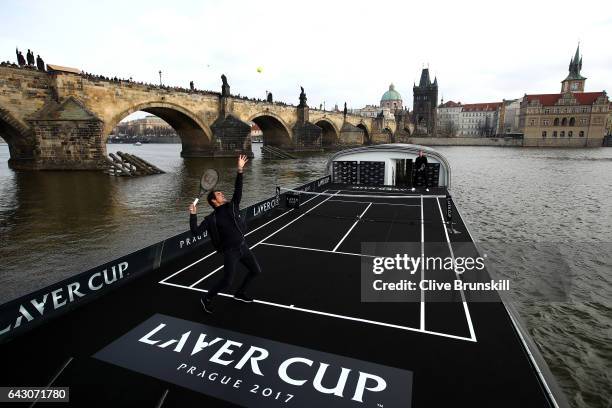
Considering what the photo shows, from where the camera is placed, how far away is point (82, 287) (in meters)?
6.24

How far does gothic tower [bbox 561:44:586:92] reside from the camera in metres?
115

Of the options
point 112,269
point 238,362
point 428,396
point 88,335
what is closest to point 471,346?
point 428,396

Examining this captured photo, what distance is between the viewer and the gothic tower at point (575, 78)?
4513 inches

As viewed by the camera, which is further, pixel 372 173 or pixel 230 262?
pixel 372 173

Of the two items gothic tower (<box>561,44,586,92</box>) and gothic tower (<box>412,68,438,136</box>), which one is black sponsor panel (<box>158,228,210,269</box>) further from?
gothic tower (<box>412,68,438,136</box>)

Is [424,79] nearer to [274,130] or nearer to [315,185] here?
[274,130]

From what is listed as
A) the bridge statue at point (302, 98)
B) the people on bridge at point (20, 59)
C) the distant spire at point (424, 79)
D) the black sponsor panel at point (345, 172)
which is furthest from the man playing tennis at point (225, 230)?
the distant spire at point (424, 79)

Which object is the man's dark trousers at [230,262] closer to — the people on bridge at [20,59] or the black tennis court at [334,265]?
the black tennis court at [334,265]

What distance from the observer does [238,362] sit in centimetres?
477

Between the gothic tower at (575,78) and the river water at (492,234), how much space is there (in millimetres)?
119940

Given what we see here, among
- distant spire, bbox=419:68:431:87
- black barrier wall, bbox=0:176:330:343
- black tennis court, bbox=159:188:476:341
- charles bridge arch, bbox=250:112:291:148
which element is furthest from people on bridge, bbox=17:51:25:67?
distant spire, bbox=419:68:431:87

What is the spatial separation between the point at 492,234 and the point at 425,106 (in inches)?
6217

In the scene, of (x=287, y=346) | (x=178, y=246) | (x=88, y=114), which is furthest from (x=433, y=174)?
(x=88, y=114)

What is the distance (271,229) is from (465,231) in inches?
263
